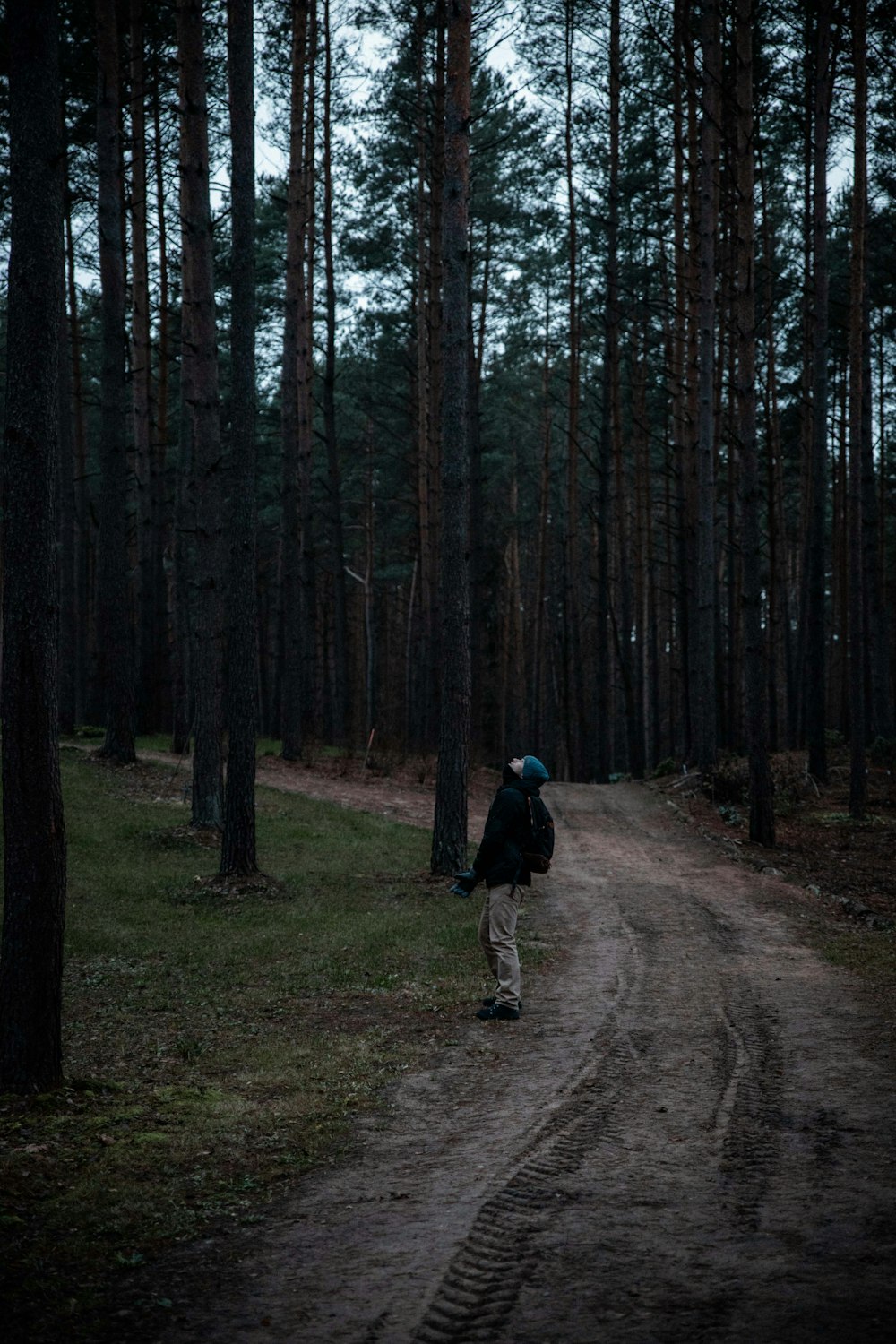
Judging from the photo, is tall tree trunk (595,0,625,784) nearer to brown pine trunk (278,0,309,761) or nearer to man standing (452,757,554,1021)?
brown pine trunk (278,0,309,761)

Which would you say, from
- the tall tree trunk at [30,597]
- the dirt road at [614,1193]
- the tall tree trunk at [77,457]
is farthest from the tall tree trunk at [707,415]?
the tall tree trunk at [30,597]

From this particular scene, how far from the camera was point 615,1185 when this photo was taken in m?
5.05

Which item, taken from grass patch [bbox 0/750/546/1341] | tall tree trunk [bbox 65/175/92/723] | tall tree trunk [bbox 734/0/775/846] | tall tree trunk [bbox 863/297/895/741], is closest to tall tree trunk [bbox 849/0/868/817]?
tall tree trunk [bbox 863/297/895/741]

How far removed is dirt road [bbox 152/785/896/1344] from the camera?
3.84 meters

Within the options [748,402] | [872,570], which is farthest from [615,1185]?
[872,570]

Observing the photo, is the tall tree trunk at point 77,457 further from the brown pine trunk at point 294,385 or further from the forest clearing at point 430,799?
the brown pine trunk at point 294,385

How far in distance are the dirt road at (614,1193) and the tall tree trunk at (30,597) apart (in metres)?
2.15

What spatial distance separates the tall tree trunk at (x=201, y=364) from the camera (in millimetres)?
14617

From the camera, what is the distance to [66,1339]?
3766 millimetres

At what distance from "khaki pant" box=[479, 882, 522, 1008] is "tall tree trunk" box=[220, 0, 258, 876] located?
220 inches

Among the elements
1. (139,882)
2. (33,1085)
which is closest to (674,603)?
(139,882)

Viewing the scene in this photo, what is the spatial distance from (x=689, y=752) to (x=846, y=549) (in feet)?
32.8

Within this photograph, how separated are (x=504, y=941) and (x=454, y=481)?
724 cm

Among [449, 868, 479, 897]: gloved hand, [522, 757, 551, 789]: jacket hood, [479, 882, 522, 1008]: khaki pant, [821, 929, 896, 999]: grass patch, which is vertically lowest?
[821, 929, 896, 999]: grass patch
